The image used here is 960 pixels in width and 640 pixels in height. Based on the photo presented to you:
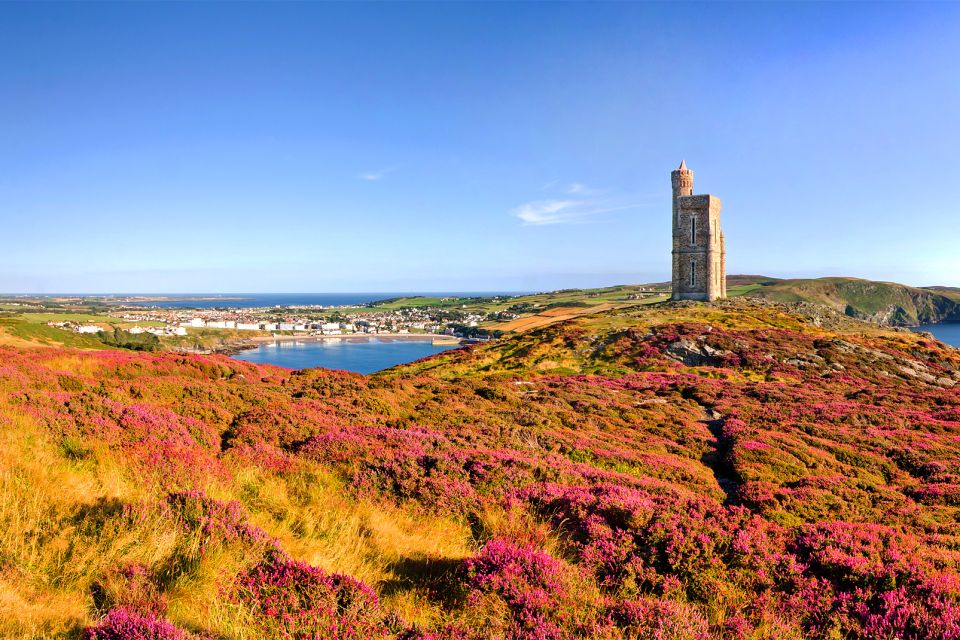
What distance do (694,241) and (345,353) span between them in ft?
347

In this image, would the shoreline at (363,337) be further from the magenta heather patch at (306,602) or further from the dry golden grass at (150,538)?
the magenta heather patch at (306,602)

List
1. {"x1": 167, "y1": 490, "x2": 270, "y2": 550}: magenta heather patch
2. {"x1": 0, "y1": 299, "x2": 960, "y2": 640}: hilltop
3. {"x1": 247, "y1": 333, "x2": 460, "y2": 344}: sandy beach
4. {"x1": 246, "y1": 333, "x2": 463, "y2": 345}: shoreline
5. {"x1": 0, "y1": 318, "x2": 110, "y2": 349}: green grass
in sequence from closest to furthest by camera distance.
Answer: {"x1": 0, "y1": 299, "x2": 960, "y2": 640}: hilltop
{"x1": 167, "y1": 490, "x2": 270, "y2": 550}: magenta heather patch
{"x1": 0, "y1": 318, "x2": 110, "y2": 349}: green grass
{"x1": 246, "y1": 333, "x2": 463, "y2": 345}: shoreline
{"x1": 247, "y1": 333, "x2": 460, "y2": 344}: sandy beach

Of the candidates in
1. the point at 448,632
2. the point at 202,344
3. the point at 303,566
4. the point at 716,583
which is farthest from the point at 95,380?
the point at 202,344

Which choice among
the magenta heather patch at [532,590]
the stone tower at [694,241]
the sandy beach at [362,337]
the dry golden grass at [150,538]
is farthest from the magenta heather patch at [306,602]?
the sandy beach at [362,337]

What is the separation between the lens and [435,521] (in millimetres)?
7059

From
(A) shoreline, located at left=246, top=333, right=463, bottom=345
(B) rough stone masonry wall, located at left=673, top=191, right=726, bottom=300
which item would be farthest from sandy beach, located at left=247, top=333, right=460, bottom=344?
(B) rough stone masonry wall, located at left=673, top=191, right=726, bottom=300

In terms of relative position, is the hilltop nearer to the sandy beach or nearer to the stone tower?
the stone tower

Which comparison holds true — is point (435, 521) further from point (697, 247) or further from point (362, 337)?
point (362, 337)

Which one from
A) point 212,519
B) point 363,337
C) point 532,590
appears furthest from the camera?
point 363,337

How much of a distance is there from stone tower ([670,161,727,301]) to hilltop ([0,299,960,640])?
48348 millimetres

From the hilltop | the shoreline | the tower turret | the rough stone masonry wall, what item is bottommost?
the shoreline

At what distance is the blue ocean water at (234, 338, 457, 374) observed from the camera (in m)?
116

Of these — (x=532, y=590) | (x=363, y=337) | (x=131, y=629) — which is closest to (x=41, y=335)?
(x=131, y=629)

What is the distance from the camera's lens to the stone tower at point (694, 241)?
61.1 m
